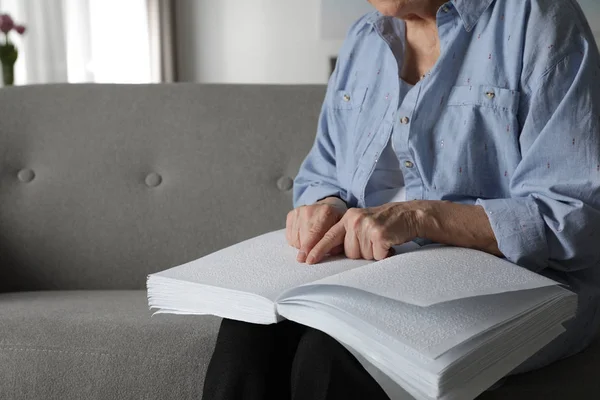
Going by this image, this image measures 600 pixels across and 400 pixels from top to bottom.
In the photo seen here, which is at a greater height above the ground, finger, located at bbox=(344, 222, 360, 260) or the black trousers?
finger, located at bbox=(344, 222, 360, 260)

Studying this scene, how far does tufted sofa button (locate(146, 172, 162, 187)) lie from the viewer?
1642 millimetres

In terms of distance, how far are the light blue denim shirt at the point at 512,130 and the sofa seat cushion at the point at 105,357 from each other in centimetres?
37

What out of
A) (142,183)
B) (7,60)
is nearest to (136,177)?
(142,183)

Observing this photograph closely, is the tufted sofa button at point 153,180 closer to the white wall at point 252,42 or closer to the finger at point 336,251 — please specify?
the finger at point 336,251

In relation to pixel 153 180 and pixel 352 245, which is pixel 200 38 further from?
pixel 352 245

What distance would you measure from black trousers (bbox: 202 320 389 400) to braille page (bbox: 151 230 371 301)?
60 mm

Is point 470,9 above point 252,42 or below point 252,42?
above

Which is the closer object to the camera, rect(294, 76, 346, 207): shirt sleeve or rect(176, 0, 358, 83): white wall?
rect(294, 76, 346, 207): shirt sleeve

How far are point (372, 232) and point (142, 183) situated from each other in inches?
31.9

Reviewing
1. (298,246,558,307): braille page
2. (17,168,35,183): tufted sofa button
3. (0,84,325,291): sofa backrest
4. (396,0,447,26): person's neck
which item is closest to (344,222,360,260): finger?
(298,246,558,307): braille page

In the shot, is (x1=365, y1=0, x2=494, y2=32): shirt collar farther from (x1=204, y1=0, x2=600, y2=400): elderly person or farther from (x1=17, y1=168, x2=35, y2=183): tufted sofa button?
(x1=17, y1=168, x2=35, y2=183): tufted sofa button

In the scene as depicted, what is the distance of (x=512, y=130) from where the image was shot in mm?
1034

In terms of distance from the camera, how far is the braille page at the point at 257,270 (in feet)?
2.88

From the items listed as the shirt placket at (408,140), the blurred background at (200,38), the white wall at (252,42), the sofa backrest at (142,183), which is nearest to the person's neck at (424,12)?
the shirt placket at (408,140)
